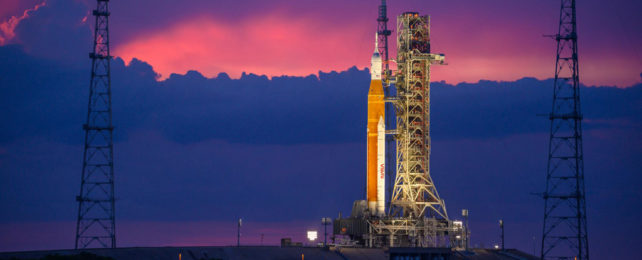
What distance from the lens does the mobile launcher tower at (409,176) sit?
16400 centimetres

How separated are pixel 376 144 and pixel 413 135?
552cm

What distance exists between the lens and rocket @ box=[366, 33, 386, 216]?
542 feet

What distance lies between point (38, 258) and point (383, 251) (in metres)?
49.8

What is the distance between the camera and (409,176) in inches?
6535

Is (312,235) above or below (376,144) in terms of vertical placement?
below

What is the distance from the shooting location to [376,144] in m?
166

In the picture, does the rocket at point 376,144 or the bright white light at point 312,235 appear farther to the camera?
the rocket at point 376,144

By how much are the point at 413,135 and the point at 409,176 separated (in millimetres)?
5942

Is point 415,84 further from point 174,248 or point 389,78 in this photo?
point 174,248

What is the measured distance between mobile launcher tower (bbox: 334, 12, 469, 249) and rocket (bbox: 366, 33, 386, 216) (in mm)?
142

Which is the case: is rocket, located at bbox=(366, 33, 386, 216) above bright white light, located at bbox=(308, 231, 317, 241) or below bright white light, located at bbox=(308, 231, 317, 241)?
above

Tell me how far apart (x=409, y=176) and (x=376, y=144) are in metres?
6.44

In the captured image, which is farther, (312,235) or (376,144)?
(376,144)

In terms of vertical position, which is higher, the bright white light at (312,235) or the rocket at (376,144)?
the rocket at (376,144)
